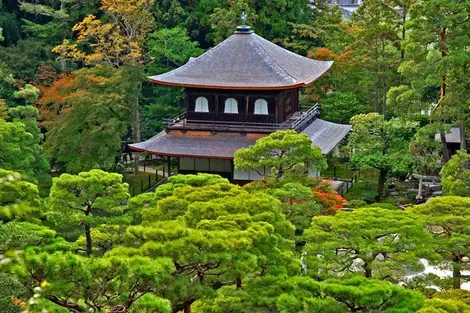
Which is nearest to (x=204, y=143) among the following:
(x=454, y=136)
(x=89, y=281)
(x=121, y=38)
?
(x=121, y=38)

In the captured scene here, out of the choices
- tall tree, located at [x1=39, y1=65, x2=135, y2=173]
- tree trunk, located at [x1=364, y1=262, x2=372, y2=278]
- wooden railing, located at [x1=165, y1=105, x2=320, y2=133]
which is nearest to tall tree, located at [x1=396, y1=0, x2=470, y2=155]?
wooden railing, located at [x1=165, y1=105, x2=320, y2=133]

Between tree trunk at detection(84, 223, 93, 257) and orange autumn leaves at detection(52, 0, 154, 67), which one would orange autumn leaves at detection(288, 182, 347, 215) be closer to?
tree trunk at detection(84, 223, 93, 257)

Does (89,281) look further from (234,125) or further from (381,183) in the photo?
(381,183)

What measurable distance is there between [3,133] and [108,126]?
8.98 m

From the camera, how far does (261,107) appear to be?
1570 inches

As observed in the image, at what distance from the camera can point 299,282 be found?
19969mm

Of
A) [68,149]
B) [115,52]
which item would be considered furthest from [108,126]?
[115,52]

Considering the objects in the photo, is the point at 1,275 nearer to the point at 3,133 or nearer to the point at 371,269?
the point at 371,269

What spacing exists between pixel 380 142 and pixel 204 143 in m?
7.72

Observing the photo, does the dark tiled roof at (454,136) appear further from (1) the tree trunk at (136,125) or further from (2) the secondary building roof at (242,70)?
(1) the tree trunk at (136,125)

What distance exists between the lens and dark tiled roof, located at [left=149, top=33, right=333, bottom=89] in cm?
3919

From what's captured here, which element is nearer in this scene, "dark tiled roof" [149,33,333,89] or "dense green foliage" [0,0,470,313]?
"dense green foliage" [0,0,470,313]

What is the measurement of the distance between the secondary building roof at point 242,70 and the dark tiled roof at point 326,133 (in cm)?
242

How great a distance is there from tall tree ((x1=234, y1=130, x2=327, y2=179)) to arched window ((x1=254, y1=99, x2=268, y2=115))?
8575 mm
